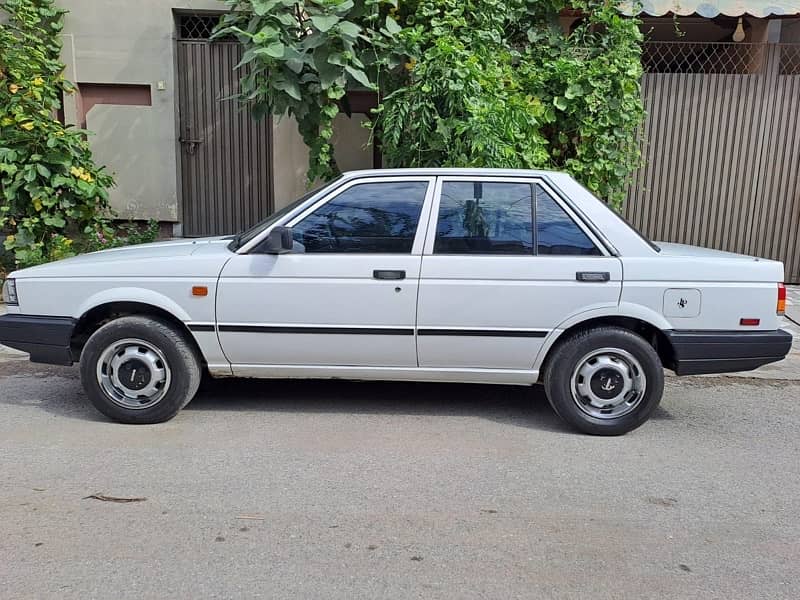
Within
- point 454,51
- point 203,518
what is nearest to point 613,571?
point 203,518

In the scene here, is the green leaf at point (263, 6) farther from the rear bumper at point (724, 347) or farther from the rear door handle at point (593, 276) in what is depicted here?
the rear bumper at point (724, 347)

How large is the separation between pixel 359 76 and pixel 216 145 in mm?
3531

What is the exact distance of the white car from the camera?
443cm

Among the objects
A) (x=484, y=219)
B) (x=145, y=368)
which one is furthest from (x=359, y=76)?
(x=145, y=368)

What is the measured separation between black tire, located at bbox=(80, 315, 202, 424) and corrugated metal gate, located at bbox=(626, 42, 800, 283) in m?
6.50

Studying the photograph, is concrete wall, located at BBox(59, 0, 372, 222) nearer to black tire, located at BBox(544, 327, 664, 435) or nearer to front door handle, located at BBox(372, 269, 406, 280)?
front door handle, located at BBox(372, 269, 406, 280)

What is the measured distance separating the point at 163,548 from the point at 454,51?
5.04 m

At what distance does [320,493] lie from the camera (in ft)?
12.2

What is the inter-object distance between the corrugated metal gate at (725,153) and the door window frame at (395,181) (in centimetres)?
526

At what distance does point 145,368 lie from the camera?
4.61 m

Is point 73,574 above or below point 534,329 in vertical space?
below

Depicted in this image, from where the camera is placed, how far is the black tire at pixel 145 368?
455 centimetres

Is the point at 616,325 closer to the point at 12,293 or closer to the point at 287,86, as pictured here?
the point at 287,86

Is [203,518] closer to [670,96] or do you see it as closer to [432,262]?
[432,262]
